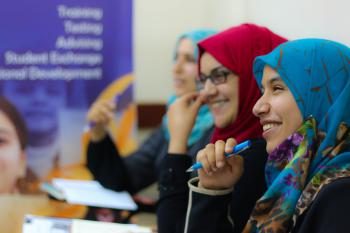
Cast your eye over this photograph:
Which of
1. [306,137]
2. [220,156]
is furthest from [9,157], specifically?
[306,137]

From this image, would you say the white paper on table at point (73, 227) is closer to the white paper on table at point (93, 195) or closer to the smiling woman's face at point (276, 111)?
the white paper on table at point (93, 195)

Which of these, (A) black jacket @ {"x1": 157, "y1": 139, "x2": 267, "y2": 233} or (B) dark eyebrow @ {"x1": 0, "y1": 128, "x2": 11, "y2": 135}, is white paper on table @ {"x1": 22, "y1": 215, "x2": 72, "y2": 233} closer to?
(A) black jacket @ {"x1": 157, "y1": 139, "x2": 267, "y2": 233}

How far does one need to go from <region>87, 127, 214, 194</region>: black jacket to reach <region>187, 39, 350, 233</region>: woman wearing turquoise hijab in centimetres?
107

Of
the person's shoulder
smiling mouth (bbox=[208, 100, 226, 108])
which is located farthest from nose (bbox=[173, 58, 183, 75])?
the person's shoulder

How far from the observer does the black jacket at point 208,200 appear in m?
1.39

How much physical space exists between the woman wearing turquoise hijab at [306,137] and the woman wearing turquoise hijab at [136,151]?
3.51 feet

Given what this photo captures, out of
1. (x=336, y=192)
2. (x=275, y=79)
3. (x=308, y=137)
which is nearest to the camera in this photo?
(x=336, y=192)

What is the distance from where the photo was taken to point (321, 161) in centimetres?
116

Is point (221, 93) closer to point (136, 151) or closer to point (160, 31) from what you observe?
point (136, 151)

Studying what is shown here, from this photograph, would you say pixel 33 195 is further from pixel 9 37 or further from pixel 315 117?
pixel 315 117

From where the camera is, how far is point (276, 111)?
1.28 metres

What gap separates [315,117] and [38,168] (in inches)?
63.5

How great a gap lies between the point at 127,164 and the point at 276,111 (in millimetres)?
1375

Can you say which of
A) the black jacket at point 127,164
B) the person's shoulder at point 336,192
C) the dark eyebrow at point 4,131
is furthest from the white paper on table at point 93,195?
the person's shoulder at point 336,192
